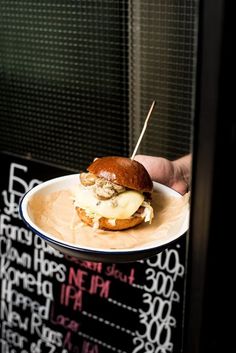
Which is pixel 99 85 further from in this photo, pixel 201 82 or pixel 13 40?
pixel 201 82

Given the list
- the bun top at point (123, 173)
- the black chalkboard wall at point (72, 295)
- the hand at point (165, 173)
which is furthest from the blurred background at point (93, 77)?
the bun top at point (123, 173)

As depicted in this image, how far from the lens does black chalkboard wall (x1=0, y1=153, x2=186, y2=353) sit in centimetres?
159

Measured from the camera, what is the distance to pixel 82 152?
1.74 meters

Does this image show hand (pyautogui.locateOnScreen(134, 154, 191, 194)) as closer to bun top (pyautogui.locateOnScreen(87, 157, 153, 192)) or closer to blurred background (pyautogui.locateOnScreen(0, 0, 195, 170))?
bun top (pyautogui.locateOnScreen(87, 157, 153, 192))

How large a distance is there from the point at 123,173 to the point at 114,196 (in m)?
0.04

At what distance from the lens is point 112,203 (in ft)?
2.99

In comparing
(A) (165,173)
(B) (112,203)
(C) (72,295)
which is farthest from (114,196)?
(C) (72,295)

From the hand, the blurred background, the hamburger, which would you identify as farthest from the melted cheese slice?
the blurred background

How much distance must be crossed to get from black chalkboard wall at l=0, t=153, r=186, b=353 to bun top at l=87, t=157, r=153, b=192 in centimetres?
61

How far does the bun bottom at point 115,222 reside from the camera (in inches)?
36.0

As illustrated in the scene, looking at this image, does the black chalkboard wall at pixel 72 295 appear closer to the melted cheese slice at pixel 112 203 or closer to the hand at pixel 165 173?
the hand at pixel 165 173

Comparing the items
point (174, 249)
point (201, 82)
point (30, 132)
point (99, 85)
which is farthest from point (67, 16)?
point (201, 82)

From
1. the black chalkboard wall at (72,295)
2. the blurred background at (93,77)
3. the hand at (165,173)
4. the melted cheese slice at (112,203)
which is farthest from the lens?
the black chalkboard wall at (72,295)

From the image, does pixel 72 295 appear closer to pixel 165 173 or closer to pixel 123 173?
pixel 165 173
